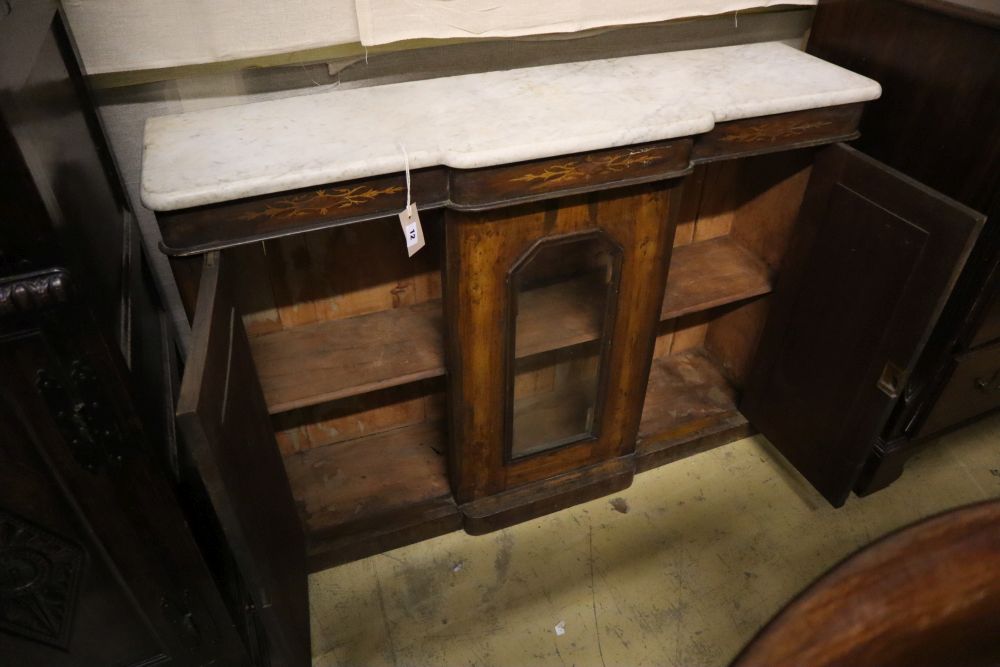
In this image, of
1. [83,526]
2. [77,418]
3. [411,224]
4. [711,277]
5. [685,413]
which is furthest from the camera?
[685,413]

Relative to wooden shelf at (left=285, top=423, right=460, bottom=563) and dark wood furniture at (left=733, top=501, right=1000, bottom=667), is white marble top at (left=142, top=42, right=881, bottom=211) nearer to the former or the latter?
dark wood furniture at (left=733, top=501, right=1000, bottom=667)

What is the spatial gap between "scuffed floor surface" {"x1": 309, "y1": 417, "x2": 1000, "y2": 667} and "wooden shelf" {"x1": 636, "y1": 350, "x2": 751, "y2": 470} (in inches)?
2.6

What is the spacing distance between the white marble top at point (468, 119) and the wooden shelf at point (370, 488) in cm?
88

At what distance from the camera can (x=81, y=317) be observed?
0.82 meters

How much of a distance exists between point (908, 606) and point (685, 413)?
3.96 feet

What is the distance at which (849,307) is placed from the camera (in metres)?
1.49

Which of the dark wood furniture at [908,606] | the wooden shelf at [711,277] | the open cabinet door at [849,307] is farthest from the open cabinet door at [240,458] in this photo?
the open cabinet door at [849,307]

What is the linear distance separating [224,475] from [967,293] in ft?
4.89

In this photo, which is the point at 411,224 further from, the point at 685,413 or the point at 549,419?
the point at 685,413

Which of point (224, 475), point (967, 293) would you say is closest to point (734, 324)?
point (967, 293)

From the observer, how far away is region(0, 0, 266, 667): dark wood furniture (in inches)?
30.6

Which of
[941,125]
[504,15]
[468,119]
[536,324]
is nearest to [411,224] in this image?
[468,119]

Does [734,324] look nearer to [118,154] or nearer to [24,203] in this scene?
[118,154]

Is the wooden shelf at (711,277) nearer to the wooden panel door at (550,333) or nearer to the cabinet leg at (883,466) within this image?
the wooden panel door at (550,333)
